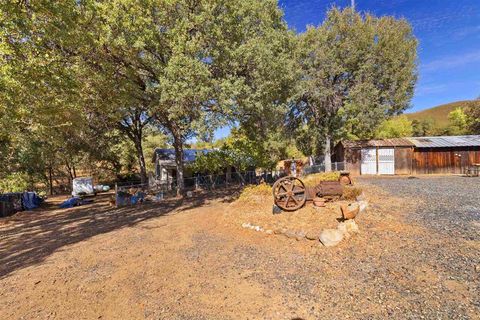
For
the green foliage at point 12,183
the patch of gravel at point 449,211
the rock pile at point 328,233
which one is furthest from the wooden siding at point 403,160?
the green foliage at point 12,183

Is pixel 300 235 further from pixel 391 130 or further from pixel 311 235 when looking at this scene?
pixel 391 130

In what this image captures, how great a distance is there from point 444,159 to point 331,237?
26891mm

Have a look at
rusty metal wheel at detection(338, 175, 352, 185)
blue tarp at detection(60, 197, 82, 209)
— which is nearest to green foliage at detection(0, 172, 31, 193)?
blue tarp at detection(60, 197, 82, 209)

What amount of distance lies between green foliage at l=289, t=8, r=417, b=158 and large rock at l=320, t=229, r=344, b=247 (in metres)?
20.0

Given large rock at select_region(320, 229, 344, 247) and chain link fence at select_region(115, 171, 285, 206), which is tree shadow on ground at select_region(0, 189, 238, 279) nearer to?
chain link fence at select_region(115, 171, 285, 206)

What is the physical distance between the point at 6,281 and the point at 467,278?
451 inches

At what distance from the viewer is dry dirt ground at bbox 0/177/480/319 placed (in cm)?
538

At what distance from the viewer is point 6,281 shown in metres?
7.39

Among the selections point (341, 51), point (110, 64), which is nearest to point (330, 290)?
point (110, 64)

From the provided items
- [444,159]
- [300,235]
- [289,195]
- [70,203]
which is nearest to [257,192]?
[289,195]

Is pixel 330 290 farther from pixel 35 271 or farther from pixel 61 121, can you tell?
pixel 61 121

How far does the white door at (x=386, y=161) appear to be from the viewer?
28578 mm

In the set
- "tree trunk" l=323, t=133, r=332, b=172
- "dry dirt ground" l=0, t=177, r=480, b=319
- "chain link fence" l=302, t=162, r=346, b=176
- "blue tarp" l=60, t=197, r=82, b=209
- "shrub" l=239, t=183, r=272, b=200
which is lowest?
"blue tarp" l=60, t=197, r=82, b=209

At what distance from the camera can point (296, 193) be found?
11898 millimetres
